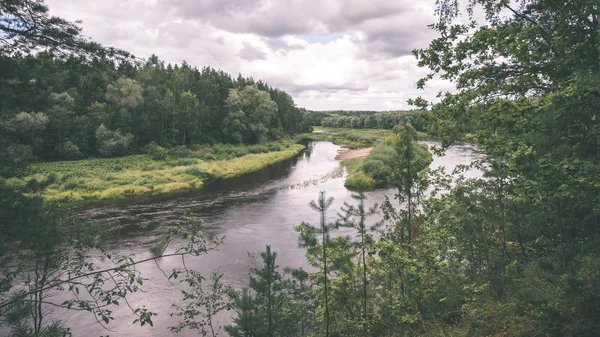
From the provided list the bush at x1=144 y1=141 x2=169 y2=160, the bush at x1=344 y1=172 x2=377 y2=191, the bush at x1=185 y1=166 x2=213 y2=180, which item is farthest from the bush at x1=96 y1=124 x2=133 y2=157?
the bush at x1=344 y1=172 x2=377 y2=191

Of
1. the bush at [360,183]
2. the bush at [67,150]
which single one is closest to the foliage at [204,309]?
the bush at [360,183]

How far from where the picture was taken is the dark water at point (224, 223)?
539 inches

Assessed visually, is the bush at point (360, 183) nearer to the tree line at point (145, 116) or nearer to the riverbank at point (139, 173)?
the riverbank at point (139, 173)

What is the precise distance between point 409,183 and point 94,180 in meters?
33.8

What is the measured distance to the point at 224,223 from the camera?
23891 mm

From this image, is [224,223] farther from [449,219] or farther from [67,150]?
[67,150]

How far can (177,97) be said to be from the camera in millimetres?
62188

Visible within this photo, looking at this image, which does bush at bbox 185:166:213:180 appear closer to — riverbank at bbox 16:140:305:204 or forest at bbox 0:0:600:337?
riverbank at bbox 16:140:305:204

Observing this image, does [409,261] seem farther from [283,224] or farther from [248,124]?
[248,124]

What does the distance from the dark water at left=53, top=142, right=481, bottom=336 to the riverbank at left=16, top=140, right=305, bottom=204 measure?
9.66 feet

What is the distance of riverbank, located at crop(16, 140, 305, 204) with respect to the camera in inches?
1246

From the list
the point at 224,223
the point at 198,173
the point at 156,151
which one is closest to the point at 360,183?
the point at 224,223

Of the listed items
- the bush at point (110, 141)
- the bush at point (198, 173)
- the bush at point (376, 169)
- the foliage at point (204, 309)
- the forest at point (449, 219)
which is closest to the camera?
the forest at point (449, 219)

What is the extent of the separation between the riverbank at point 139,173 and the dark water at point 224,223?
2.94 meters
